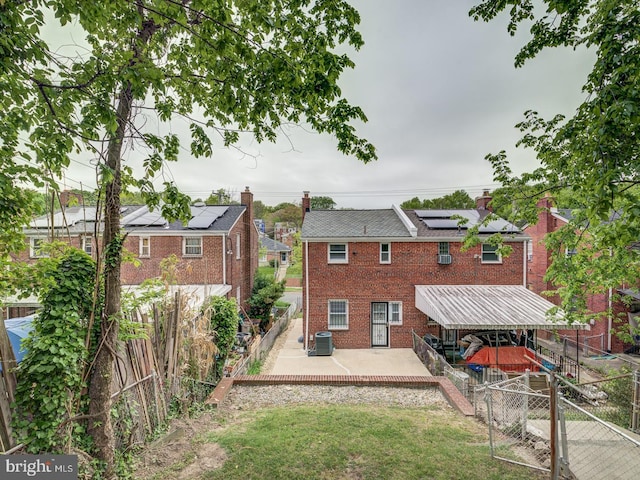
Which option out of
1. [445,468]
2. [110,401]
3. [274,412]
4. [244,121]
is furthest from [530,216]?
[110,401]

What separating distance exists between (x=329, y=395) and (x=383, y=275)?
8089 millimetres

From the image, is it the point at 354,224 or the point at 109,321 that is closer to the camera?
the point at 109,321

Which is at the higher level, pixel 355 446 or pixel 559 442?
pixel 559 442

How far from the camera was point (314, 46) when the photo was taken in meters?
4.44

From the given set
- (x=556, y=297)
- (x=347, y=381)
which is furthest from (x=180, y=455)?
(x=556, y=297)

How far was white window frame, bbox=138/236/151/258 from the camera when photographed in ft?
56.2

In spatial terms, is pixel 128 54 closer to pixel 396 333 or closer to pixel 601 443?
pixel 601 443

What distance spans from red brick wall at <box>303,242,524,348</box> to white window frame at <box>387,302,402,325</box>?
0.24 m

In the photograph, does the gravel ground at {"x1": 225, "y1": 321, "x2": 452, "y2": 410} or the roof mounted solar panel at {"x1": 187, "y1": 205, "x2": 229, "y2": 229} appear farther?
the roof mounted solar panel at {"x1": 187, "y1": 205, "x2": 229, "y2": 229}

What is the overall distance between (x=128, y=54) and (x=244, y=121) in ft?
5.68

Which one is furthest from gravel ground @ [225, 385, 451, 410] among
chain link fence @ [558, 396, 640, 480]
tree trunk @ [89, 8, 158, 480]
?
tree trunk @ [89, 8, 158, 480]

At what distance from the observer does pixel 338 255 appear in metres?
15.7

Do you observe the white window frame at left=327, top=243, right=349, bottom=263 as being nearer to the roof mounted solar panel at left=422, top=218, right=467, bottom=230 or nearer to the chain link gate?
the roof mounted solar panel at left=422, top=218, right=467, bottom=230

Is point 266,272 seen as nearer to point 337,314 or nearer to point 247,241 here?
point 247,241
